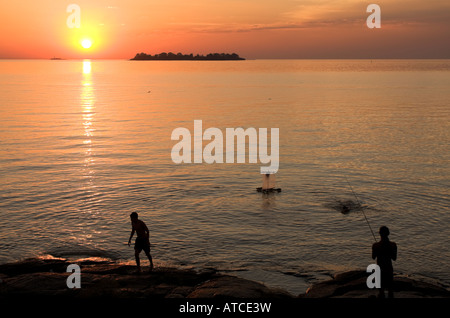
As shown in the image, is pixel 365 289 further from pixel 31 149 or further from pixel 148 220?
pixel 31 149

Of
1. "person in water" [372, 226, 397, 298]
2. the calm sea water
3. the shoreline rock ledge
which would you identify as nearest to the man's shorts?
the shoreline rock ledge

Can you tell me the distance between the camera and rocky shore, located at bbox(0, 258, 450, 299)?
1362 centimetres

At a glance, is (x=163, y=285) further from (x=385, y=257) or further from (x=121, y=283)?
(x=385, y=257)

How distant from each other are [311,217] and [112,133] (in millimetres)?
31918

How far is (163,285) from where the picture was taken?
14586mm

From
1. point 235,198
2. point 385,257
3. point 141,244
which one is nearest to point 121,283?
point 141,244

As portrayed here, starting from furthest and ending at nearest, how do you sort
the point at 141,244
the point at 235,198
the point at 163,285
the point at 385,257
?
the point at 235,198
the point at 141,244
the point at 163,285
the point at 385,257

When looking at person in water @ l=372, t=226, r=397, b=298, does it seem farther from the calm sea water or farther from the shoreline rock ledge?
the calm sea water

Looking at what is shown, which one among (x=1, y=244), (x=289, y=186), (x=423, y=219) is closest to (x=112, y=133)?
(x=289, y=186)

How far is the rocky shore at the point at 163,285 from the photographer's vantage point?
13.6 meters

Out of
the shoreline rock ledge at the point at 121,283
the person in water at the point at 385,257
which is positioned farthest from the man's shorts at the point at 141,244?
the person in water at the point at 385,257
